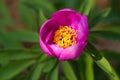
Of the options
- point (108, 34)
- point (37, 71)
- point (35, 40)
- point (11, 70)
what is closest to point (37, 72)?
point (37, 71)

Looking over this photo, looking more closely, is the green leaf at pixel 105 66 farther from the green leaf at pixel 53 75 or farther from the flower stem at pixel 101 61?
the green leaf at pixel 53 75

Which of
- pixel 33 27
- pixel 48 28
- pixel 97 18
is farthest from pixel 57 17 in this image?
pixel 33 27

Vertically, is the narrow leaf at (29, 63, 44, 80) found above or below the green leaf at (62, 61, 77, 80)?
above

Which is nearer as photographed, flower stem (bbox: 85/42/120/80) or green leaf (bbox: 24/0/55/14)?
flower stem (bbox: 85/42/120/80)

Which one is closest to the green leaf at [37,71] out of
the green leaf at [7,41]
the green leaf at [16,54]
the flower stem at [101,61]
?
the green leaf at [16,54]

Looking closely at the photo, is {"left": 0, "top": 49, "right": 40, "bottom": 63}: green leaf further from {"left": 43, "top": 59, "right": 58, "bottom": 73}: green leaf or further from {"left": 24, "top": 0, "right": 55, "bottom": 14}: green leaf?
{"left": 24, "top": 0, "right": 55, "bottom": 14}: green leaf

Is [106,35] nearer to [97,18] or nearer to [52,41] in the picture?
[97,18]

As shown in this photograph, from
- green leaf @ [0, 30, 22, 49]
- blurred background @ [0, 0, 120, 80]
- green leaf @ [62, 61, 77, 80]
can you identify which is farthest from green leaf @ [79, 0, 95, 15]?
green leaf @ [0, 30, 22, 49]
